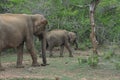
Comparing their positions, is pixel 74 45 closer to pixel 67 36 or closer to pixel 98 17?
pixel 98 17

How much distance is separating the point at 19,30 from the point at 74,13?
931 cm

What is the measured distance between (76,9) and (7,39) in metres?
11.3

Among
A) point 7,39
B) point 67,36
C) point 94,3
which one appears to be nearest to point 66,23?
point 67,36

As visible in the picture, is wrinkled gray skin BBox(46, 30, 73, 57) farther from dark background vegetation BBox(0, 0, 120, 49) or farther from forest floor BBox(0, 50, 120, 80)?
forest floor BBox(0, 50, 120, 80)

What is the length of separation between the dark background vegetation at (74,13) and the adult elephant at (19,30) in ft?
18.1

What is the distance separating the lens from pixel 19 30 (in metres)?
14.3

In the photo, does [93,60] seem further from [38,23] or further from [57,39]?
[57,39]

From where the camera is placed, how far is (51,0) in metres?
23.0

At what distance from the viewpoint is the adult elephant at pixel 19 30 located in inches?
536

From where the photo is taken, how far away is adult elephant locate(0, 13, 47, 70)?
13.6 metres

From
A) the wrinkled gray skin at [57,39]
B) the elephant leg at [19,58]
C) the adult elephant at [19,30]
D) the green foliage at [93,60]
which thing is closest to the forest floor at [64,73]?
the green foliage at [93,60]

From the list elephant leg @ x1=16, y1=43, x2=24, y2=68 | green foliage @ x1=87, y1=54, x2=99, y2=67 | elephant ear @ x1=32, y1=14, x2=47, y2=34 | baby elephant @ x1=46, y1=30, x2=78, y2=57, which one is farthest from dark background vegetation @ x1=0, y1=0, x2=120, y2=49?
green foliage @ x1=87, y1=54, x2=99, y2=67

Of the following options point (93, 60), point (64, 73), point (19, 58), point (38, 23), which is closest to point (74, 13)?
point (38, 23)

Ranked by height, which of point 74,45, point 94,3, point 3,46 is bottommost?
point 74,45
